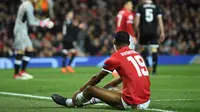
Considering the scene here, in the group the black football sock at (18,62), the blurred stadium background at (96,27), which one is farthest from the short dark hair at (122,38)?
the blurred stadium background at (96,27)

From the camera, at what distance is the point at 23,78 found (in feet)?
52.8

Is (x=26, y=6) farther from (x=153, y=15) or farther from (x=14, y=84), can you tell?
(x=153, y=15)

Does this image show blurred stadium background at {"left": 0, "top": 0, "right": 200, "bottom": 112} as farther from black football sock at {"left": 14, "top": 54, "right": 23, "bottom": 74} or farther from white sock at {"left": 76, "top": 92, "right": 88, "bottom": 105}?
white sock at {"left": 76, "top": 92, "right": 88, "bottom": 105}

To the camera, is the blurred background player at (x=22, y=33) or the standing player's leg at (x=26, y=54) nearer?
the blurred background player at (x=22, y=33)

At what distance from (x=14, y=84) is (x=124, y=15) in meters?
5.12

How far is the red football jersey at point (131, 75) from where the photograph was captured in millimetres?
8219

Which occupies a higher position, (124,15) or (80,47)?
(124,15)

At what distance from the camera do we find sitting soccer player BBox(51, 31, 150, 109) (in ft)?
27.0

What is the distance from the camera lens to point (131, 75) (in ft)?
27.2

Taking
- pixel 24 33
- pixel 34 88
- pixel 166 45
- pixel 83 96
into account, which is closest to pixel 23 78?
pixel 24 33

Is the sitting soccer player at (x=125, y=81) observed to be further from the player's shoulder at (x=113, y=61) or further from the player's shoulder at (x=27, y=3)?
the player's shoulder at (x=27, y=3)

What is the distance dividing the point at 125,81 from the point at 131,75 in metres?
0.14

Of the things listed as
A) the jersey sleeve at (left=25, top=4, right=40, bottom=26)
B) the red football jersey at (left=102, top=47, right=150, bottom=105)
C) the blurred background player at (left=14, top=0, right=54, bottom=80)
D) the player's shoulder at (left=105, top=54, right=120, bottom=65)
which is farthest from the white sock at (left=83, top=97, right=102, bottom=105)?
the blurred background player at (left=14, top=0, right=54, bottom=80)

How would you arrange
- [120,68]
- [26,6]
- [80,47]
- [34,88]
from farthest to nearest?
[80,47] → [26,6] → [34,88] → [120,68]
